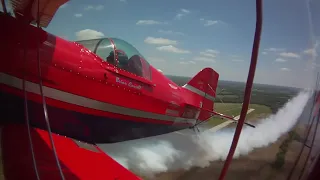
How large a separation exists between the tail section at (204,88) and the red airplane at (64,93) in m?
1.66

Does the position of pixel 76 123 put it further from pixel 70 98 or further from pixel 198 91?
pixel 198 91

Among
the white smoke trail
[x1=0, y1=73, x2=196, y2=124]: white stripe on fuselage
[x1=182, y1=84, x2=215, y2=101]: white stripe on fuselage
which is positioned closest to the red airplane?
[x1=0, y1=73, x2=196, y2=124]: white stripe on fuselage

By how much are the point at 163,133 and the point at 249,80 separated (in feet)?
10.8

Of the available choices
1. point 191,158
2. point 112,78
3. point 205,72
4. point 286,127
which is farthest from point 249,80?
point 205,72

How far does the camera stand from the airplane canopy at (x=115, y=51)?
2.60m

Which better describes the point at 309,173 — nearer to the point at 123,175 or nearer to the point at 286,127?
the point at 286,127

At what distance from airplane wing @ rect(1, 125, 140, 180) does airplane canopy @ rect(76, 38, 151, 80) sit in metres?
1.06

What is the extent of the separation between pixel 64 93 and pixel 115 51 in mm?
801

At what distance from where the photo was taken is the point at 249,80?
0.80 metres

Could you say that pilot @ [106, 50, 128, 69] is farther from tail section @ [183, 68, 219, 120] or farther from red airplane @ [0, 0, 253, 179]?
tail section @ [183, 68, 219, 120]

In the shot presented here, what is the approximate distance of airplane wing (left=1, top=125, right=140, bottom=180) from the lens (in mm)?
1605

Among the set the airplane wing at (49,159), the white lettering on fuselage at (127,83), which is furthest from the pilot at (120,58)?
the airplane wing at (49,159)

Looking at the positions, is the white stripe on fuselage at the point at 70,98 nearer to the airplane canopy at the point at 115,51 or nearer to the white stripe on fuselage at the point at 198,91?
the airplane canopy at the point at 115,51

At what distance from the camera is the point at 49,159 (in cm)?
179
